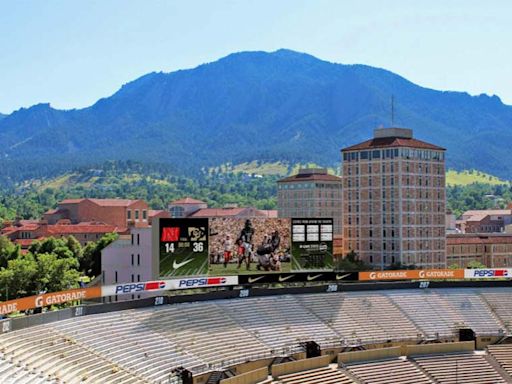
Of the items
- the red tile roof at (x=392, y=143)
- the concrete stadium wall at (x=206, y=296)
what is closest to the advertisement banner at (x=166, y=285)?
the concrete stadium wall at (x=206, y=296)

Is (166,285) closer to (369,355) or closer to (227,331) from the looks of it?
(227,331)

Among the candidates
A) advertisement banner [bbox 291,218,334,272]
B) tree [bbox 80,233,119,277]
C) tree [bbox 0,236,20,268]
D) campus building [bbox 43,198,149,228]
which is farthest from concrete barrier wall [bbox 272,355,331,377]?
campus building [bbox 43,198,149,228]

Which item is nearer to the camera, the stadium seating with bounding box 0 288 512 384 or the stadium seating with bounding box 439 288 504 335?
the stadium seating with bounding box 0 288 512 384

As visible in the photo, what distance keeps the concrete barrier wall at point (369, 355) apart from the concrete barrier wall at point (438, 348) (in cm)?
90

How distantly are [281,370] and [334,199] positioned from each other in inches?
4457

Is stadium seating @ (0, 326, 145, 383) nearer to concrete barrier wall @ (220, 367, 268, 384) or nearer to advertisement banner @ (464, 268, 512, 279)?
concrete barrier wall @ (220, 367, 268, 384)

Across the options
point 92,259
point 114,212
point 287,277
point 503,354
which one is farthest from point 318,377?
point 114,212

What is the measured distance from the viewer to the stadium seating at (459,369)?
53800 mm

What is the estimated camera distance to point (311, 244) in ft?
197

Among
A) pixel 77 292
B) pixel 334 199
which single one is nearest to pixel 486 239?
pixel 334 199

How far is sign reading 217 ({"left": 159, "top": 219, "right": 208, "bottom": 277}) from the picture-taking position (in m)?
54.4

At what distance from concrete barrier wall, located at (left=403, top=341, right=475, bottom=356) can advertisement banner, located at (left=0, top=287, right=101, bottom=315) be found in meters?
20.6

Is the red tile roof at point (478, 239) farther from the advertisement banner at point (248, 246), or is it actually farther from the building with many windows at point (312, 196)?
the advertisement banner at point (248, 246)

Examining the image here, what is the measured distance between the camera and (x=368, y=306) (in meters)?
62.8
